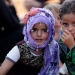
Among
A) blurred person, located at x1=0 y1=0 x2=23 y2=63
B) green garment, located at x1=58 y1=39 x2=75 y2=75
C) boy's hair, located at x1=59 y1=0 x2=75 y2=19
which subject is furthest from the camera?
blurred person, located at x1=0 y1=0 x2=23 y2=63

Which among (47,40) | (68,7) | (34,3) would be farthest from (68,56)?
(34,3)

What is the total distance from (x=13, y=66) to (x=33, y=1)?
10.2 ft

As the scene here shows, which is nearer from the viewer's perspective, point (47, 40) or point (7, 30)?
point (47, 40)

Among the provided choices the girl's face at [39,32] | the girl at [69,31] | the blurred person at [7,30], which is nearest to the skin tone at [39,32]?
the girl's face at [39,32]

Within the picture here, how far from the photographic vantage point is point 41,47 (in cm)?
331

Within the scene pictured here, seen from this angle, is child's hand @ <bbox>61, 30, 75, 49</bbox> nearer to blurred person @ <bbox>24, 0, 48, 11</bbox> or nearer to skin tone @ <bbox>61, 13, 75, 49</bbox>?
skin tone @ <bbox>61, 13, 75, 49</bbox>

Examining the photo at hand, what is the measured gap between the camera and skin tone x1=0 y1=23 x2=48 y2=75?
328cm

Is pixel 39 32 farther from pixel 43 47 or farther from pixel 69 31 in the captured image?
pixel 69 31

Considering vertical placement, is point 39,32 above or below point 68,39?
above

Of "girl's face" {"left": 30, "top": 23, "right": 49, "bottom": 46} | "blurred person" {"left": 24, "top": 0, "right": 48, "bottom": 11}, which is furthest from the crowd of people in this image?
"blurred person" {"left": 24, "top": 0, "right": 48, "bottom": 11}

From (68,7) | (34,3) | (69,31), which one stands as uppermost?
(68,7)

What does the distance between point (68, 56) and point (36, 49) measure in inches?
14.6

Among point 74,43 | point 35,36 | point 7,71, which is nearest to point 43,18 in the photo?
point 35,36

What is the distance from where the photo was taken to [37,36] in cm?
328
